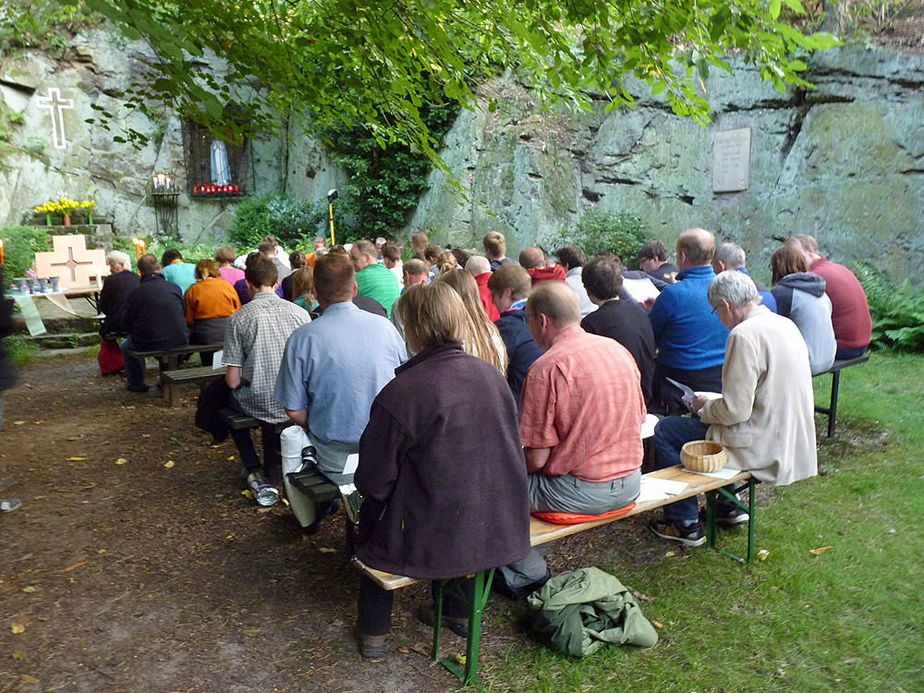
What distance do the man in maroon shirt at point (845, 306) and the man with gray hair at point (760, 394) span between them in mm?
2674

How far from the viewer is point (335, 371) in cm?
402

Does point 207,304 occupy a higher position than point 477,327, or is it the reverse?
point 477,327

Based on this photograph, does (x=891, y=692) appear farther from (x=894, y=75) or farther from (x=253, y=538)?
(x=894, y=75)

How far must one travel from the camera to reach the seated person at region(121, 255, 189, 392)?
26.3ft

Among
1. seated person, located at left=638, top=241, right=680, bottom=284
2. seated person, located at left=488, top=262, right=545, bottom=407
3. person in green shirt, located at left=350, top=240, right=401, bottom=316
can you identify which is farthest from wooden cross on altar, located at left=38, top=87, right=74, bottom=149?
seated person, located at left=488, top=262, right=545, bottom=407

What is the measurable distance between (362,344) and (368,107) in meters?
2.96

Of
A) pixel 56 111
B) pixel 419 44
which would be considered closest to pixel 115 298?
pixel 419 44

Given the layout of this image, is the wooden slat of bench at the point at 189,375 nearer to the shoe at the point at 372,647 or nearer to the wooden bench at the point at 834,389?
the shoe at the point at 372,647

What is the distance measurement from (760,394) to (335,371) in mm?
2289

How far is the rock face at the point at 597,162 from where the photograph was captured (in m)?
10.2

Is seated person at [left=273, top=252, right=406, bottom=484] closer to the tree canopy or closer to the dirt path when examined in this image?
the dirt path

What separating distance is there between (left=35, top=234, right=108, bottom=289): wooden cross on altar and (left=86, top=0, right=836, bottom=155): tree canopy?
24.0 feet

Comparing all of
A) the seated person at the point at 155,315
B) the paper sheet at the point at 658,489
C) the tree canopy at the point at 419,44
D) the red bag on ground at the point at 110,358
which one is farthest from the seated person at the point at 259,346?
the red bag on ground at the point at 110,358

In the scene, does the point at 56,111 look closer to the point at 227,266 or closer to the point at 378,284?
the point at 227,266
